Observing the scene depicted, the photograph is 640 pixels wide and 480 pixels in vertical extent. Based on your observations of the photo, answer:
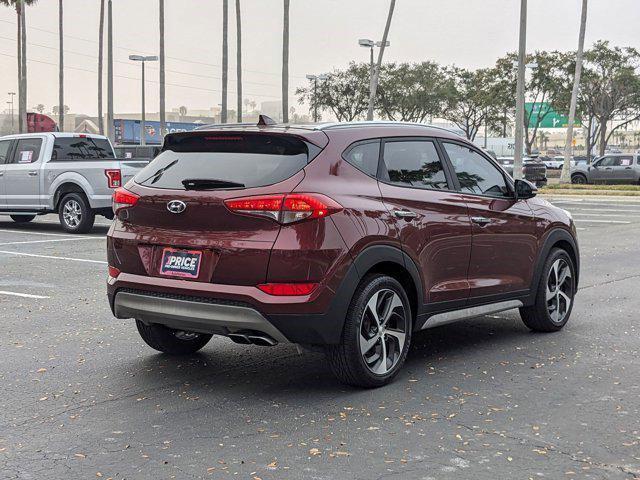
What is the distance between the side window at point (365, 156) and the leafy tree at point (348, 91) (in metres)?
59.3

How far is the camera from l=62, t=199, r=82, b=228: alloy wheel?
57.6 feet

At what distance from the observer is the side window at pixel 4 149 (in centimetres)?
1864

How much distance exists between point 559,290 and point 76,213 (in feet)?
38.6

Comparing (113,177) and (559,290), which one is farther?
(113,177)

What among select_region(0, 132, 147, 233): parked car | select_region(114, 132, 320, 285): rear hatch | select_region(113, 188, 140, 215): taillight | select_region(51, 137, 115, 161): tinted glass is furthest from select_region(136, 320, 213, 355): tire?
select_region(51, 137, 115, 161): tinted glass

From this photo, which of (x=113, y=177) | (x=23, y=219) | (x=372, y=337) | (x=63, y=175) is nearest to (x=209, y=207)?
(x=372, y=337)

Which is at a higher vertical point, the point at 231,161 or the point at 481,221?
the point at 231,161

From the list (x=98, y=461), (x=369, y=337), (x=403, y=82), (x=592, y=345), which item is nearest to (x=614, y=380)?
(x=592, y=345)

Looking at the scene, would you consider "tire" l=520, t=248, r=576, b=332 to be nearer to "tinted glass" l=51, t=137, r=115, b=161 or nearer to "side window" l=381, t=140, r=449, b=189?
"side window" l=381, t=140, r=449, b=189

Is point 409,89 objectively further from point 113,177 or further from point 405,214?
point 405,214

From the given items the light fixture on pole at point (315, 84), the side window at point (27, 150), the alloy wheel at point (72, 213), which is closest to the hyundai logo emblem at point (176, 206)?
the alloy wheel at point (72, 213)

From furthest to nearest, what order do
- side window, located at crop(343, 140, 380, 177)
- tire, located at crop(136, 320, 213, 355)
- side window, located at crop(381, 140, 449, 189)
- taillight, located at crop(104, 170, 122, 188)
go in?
taillight, located at crop(104, 170, 122, 188) < tire, located at crop(136, 320, 213, 355) < side window, located at crop(381, 140, 449, 189) < side window, located at crop(343, 140, 380, 177)

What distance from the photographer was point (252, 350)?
7016 millimetres

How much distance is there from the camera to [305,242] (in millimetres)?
5398
